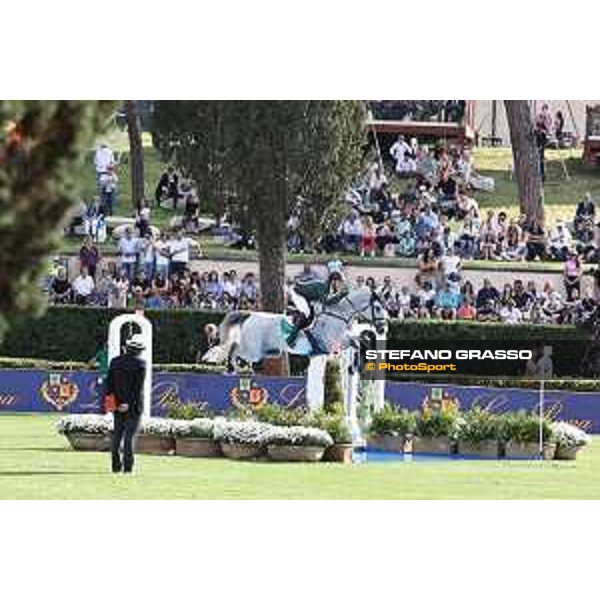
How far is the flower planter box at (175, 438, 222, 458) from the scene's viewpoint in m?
19.1

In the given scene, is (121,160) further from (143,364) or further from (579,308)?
(579,308)

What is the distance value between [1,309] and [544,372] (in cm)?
368

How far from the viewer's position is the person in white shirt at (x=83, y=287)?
1845 centimetres

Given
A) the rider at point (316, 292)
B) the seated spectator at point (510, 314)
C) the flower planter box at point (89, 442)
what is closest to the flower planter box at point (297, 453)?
the rider at point (316, 292)

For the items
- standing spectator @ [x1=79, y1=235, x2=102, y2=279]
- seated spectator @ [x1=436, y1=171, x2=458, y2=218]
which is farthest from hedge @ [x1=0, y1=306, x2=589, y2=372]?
seated spectator @ [x1=436, y1=171, x2=458, y2=218]

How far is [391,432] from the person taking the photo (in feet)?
62.6

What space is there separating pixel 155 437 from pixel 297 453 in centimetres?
93

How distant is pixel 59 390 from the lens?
18.8 meters

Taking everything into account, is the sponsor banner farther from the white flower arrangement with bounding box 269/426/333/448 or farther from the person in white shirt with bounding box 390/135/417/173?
the person in white shirt with bounding box 390/135/417/173

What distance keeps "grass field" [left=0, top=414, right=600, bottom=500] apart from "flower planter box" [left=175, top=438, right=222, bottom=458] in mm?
89

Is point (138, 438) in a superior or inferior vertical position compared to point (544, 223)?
inferior

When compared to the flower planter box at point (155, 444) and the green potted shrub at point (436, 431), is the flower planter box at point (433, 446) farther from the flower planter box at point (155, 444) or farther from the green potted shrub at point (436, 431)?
the flower planter box at point (155, 444)
